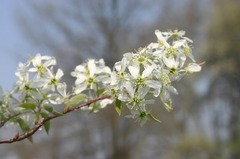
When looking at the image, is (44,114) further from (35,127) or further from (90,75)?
(90,75)

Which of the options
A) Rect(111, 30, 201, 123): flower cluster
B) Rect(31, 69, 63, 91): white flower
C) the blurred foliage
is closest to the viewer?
Rect(111, 30, 201, 123): flower cluster

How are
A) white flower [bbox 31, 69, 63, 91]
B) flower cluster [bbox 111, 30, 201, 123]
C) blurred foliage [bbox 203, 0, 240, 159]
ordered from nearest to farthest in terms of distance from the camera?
1. flower cluster [bbox 111, 30, 201, 123]
2. white flower [bbox 31, 69, 63, 91]
3. blurred foliage [bbox 203, 0, 240, 159]

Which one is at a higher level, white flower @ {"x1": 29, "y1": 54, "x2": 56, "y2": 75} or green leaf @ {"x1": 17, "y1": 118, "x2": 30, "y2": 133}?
white flower @ {"x1": 29, "y1": 54, "x2": 56, "y2": 75}

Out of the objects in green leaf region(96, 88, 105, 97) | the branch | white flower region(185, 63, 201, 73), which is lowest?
the branch

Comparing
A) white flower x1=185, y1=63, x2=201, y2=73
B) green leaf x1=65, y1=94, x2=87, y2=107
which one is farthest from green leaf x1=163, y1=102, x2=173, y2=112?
green leaf x1=65, y1=94, x2=87, y2=107

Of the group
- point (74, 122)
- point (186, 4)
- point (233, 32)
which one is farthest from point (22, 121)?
point (186, 4)

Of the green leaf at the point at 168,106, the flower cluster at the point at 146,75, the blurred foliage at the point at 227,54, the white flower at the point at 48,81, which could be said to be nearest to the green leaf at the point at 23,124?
the white flower at the point at 48,81

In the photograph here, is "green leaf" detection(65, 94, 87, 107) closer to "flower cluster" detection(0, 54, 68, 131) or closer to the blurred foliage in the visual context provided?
"flower cluster" detection(0, 54, 68, 131)

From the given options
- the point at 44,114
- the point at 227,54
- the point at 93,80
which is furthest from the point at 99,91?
the point at 227,54

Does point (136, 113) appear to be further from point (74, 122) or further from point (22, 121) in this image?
point (74, 122)
